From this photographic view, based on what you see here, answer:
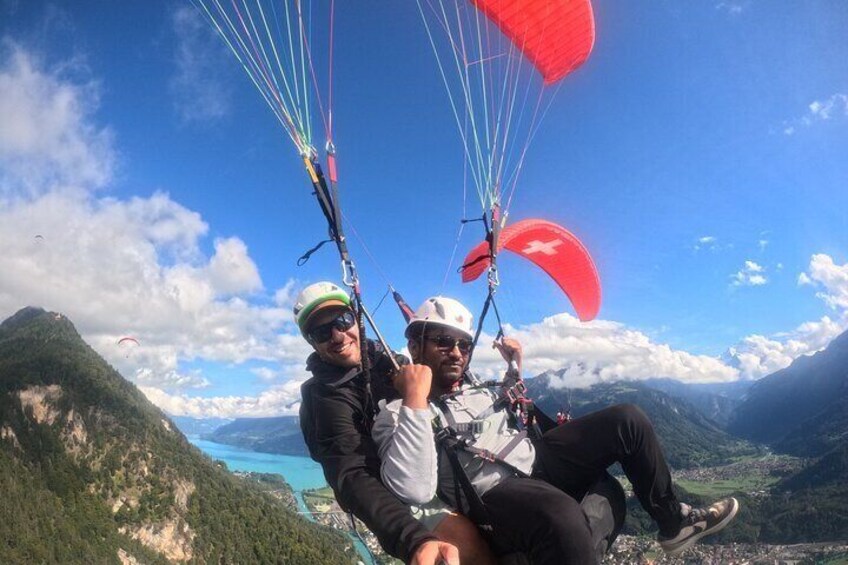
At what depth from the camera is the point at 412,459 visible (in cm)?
256

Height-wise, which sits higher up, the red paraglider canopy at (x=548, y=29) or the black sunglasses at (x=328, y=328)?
the red paraglider canopy at (x=548, y=29)

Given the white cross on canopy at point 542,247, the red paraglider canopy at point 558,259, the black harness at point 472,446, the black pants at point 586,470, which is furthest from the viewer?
the white cross on canopy at point 542,247

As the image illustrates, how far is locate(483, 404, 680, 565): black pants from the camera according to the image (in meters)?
2.79

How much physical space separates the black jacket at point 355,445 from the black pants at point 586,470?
24.0 inches

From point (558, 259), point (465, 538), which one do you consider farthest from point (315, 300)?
point (558, 259)

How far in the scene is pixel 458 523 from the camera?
9.63 ft

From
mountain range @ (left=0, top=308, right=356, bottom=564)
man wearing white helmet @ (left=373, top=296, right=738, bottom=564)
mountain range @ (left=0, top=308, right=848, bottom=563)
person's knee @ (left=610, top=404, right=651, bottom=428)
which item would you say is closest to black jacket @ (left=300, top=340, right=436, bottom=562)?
man wearing white helmet @ (left=373, top=296, right=738, bottom=564)

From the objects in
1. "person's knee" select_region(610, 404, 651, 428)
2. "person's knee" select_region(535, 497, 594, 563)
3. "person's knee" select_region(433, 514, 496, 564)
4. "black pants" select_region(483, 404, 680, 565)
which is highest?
"person's knee" select_region(610, 404, 651, 428)

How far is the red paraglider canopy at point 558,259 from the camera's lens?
7.68 meters

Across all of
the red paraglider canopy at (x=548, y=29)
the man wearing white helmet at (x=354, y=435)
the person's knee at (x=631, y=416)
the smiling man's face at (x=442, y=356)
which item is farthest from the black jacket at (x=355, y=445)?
the red paraglider canopy at (x=548, y=29)

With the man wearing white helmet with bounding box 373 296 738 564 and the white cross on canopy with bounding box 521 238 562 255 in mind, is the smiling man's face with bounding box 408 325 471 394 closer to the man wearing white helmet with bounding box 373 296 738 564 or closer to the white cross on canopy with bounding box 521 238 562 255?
the man wearing white helmet with bounding box 373 296 738 564

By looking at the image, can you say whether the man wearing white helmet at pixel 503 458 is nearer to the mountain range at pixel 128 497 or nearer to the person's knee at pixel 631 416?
the person's knee at pixel 631 416

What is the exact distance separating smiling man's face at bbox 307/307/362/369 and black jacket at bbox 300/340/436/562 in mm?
68

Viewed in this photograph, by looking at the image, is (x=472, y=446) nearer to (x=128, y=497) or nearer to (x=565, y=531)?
(x=565, y=531)
